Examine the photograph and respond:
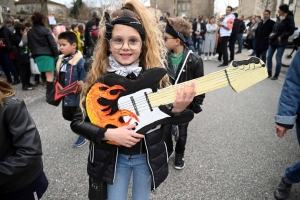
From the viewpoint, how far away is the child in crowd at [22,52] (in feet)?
18.0

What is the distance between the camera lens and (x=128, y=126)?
3.84 ft

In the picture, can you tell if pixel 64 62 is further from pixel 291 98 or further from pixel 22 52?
pixel 22 52

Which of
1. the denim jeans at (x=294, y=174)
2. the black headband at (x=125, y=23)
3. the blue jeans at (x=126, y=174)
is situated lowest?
the denim jeans at (x=294, y=174)

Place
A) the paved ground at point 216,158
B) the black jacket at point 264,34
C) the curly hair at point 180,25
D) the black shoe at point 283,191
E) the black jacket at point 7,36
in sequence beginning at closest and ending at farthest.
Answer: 1. the black shoe at point 283,191
2. the paved ground at point 216,158
3. the curly hair at point 180,25
4. the black jacket at point 7,36
5. the black jacket at point 264,34

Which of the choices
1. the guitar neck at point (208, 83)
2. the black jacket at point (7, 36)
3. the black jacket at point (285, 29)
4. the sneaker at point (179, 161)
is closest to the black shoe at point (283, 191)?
the sneaker at point (179, 161)

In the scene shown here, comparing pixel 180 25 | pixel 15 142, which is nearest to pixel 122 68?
pixel 15 142

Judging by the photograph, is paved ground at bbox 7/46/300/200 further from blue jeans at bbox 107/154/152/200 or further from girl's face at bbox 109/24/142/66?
girl's face at bbox 109/24/142/66

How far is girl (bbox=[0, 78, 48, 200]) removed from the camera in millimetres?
1225

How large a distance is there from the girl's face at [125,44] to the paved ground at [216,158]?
1563mm

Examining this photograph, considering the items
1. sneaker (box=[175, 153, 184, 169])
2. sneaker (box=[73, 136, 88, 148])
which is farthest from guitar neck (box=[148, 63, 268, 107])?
sneaker (box=[73, 136, 88, 148])

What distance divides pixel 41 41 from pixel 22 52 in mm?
1058

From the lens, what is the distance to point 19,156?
1252 mm

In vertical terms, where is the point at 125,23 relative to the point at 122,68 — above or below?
above

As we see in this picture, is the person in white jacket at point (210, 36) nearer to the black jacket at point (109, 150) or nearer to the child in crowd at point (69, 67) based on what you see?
the child in crowd at point (69, 67)
